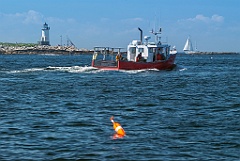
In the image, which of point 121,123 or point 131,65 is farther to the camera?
point 131,65

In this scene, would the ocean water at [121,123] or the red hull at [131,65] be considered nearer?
the ocean water at [121,123]

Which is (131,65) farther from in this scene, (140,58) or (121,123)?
(121,123)

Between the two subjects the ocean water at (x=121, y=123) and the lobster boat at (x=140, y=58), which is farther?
the lobster boat at (x=140, y=58)

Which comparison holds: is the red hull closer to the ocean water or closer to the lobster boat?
the lobster boat

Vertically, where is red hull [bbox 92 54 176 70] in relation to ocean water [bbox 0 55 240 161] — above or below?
above

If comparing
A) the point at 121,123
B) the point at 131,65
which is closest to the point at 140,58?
the point at 131,65

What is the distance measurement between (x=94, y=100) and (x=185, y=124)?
27.0ft

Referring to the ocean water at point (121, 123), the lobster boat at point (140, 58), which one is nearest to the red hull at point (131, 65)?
the lobster boat at point (140, 58)

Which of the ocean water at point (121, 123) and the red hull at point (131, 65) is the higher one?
the red hull at point (131, 65)

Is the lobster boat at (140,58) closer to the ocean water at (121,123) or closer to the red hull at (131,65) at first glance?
the red hull at (131,65)

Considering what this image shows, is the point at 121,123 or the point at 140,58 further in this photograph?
the point at 140,58

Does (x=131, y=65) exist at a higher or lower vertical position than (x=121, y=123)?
higher

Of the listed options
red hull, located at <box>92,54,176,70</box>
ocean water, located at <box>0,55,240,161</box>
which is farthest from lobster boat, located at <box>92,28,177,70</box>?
ocean water, located at <box>0,55,240,161</box>

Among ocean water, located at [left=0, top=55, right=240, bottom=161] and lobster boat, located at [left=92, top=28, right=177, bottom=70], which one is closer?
ocean water, located at [left=0, top=55, right=240, bottom=161]
